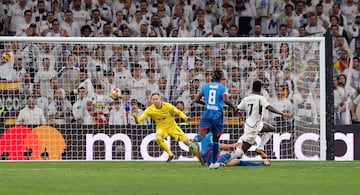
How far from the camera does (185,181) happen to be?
15531 mm

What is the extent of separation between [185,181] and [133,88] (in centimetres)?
1116

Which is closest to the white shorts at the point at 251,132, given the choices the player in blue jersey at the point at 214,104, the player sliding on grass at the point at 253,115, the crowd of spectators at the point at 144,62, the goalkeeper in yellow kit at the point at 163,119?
the player sliding on grass at the point at 253,115

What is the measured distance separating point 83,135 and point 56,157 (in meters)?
0.82

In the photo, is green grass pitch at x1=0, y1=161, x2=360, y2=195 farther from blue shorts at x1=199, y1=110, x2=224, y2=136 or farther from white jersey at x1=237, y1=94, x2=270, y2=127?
white jersey at x1=237, y1=94, x2=270, y2=127

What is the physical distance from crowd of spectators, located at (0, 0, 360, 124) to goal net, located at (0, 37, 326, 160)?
0.03 metres

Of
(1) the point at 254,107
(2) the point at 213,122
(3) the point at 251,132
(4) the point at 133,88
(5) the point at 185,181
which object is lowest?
(5) the point at 185,181

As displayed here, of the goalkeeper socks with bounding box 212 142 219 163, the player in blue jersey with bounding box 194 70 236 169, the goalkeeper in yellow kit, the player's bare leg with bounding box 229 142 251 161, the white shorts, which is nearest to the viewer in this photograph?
the goalkeeper socks with bounding box 212 142 219 163

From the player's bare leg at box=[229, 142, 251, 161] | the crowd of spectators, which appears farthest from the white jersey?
the crowd of spectators

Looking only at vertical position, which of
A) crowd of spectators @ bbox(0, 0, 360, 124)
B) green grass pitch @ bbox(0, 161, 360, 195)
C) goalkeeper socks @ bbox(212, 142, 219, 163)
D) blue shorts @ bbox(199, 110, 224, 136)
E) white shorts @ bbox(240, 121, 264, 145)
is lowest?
green grass pitch @ bbox(0, 161, 360, 195)

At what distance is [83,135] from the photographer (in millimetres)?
25812

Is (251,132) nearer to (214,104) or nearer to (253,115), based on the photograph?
(253,115)

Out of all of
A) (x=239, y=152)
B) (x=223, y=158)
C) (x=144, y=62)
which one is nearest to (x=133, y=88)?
(x=144, y=62)

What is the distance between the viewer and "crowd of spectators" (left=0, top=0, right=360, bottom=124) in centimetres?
2608

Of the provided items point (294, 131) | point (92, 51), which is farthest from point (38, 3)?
point (294, 131)
